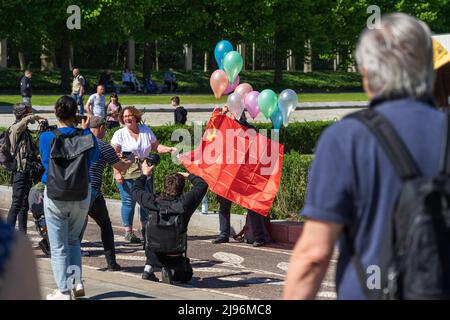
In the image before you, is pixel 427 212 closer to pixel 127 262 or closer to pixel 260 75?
pixel 127 262

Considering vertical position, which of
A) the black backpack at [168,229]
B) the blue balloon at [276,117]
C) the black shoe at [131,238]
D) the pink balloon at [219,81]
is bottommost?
the black shoe at [131,238]

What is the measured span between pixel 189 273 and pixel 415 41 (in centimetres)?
664

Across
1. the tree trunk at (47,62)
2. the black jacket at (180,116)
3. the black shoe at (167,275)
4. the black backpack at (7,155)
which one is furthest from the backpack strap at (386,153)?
the tree trunk at (47,62)

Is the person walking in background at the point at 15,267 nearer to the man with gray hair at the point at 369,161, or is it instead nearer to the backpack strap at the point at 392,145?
the man with gray hair at the point at 369,161

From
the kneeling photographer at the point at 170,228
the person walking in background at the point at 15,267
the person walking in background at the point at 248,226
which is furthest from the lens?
the person walking in background at the point at 248,226

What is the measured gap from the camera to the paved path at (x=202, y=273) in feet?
28.6

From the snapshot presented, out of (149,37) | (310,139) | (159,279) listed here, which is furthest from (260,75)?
(159,279)

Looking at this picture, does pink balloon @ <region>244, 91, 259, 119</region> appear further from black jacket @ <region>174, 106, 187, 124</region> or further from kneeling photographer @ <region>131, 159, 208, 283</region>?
black jacket @ <region>174, 106, 187, 124</region>

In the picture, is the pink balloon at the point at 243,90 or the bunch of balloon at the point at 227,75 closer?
the pink balloon at the point at 243,90

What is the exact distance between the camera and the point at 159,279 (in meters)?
9.84

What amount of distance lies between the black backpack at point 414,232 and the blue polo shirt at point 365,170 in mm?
26

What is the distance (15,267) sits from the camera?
7.60 feet

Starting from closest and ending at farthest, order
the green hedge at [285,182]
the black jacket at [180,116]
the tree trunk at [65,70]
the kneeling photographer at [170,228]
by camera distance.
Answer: the kneeling photographer at [170,228], the green hedge at [285,182], the black jacket at [180,116], the tree trunk at [65,70]

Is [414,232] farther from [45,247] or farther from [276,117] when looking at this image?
[276,117]
